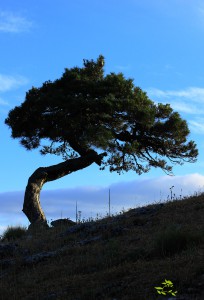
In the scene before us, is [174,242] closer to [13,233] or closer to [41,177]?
[13,233]

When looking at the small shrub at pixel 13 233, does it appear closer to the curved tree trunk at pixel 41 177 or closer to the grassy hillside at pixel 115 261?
the curved tree trunk at pixel 41 177

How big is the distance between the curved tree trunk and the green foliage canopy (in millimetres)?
460

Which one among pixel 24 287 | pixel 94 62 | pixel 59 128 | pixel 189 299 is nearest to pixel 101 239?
pixel 24 287

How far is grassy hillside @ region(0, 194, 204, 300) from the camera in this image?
7.88 meters

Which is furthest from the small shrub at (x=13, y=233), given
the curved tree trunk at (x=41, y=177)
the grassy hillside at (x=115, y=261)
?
the grassy hillside at (x=115, y=261)

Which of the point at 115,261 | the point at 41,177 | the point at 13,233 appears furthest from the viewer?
the point at 41,177

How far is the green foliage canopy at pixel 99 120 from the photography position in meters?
21.9

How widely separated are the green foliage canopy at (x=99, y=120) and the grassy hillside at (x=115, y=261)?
8.21m

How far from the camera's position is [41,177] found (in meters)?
22.4

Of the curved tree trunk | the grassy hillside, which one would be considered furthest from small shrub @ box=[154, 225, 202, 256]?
the curved tree trunk

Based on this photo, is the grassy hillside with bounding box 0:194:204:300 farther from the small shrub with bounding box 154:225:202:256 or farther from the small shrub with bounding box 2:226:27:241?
the small shrub with bounding box 2:226:27:241

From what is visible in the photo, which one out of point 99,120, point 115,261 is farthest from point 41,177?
point 115,261

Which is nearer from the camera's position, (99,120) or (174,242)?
(174,242)

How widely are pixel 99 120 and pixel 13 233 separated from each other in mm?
7041
